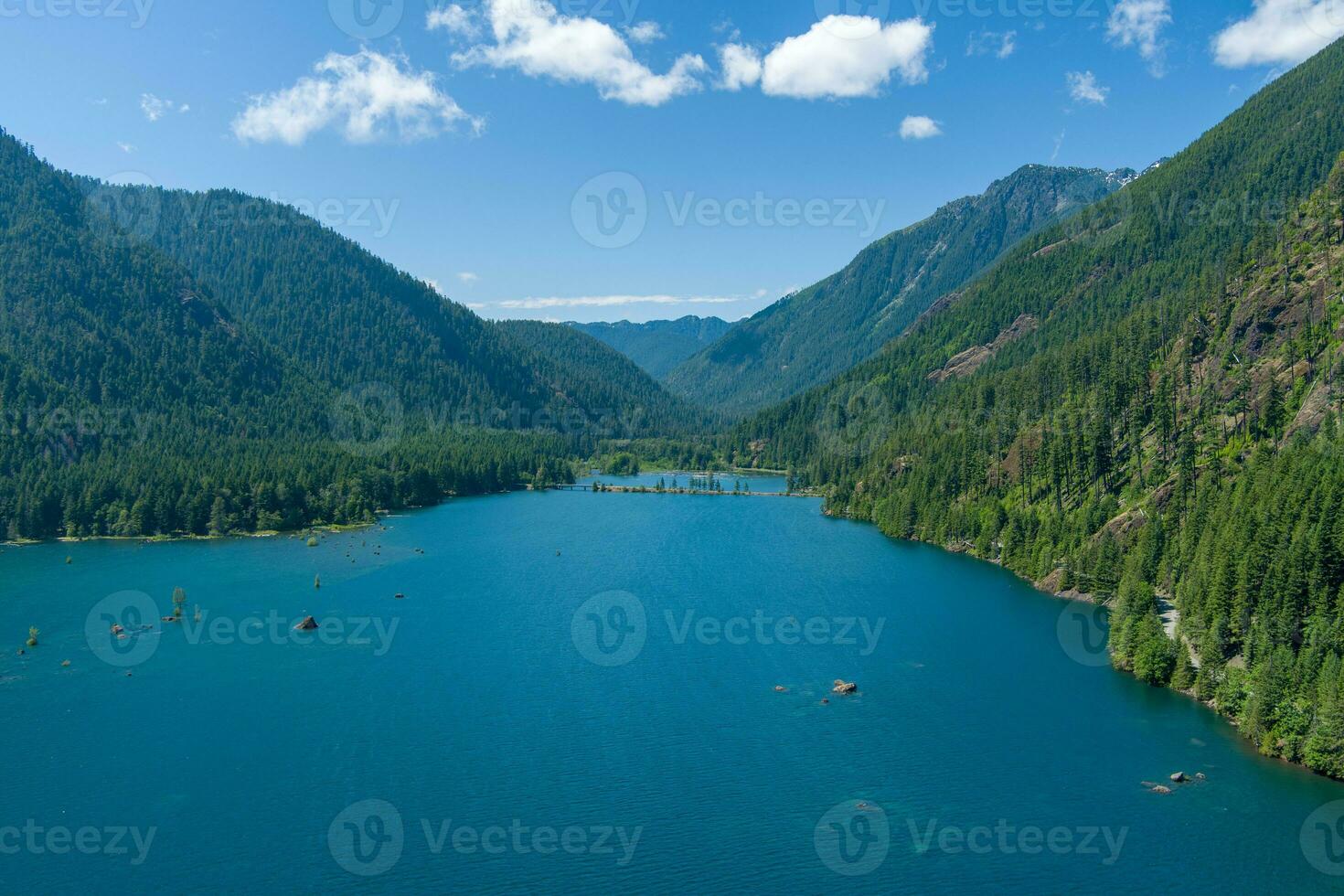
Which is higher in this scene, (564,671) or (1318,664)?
(1318,664)

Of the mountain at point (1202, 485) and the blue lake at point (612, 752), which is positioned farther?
the mountain at point (1202, 485)

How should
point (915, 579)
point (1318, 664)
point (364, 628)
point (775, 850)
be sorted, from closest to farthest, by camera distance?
1. point (775, 850)
2. point (1318, 664)
3. point (364, 628)
4. point (915, 579)

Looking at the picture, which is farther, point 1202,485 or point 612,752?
point 1202,485

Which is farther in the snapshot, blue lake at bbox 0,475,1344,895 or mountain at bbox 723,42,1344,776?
mountain at bbox 723,42,1344,776

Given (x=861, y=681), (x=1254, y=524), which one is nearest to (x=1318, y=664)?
(x=1254, y=524)

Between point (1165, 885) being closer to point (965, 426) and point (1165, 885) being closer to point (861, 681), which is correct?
point (861, 681)

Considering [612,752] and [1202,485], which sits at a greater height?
[1202,485]

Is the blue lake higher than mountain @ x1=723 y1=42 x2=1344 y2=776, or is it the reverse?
mountain @ x1=723 y1=42 x2=1344 y2=776

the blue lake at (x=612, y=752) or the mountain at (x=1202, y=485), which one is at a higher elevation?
the mountain at (x=1202, y=485)
